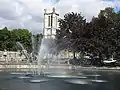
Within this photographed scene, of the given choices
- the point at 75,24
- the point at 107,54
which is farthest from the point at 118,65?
the point at 75,24

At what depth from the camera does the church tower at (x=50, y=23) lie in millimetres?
116062

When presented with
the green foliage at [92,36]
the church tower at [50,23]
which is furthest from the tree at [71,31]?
the church tower at [50,23]

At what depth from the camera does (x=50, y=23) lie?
11975 cm

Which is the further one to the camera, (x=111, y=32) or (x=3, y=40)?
(x=3, y=40)

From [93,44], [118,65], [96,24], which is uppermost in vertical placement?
[96,24]

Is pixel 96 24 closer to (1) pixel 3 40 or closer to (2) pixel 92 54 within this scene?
(2) pixel 92 54

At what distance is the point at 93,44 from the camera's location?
5725 cm

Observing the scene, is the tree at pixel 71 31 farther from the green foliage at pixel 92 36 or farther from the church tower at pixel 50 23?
the church tower at pixel 50 23

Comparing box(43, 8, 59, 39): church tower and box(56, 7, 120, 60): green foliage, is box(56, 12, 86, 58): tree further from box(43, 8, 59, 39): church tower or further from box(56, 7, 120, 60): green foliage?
box(43, 8, 59, 39): church tower

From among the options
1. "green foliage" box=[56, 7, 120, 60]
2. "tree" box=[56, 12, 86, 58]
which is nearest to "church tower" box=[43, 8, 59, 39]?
"tree" box=[56, 12, 86, 58]

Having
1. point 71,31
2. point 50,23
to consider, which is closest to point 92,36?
point 71,31

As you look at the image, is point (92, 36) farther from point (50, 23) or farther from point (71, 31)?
point (50, 23)

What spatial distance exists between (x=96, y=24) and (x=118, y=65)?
9.12 meters

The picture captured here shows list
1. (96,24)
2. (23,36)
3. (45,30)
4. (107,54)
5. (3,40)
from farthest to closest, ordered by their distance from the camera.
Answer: (45,30) → (23,36) → (3,40) → (96,24) → (107,54)
